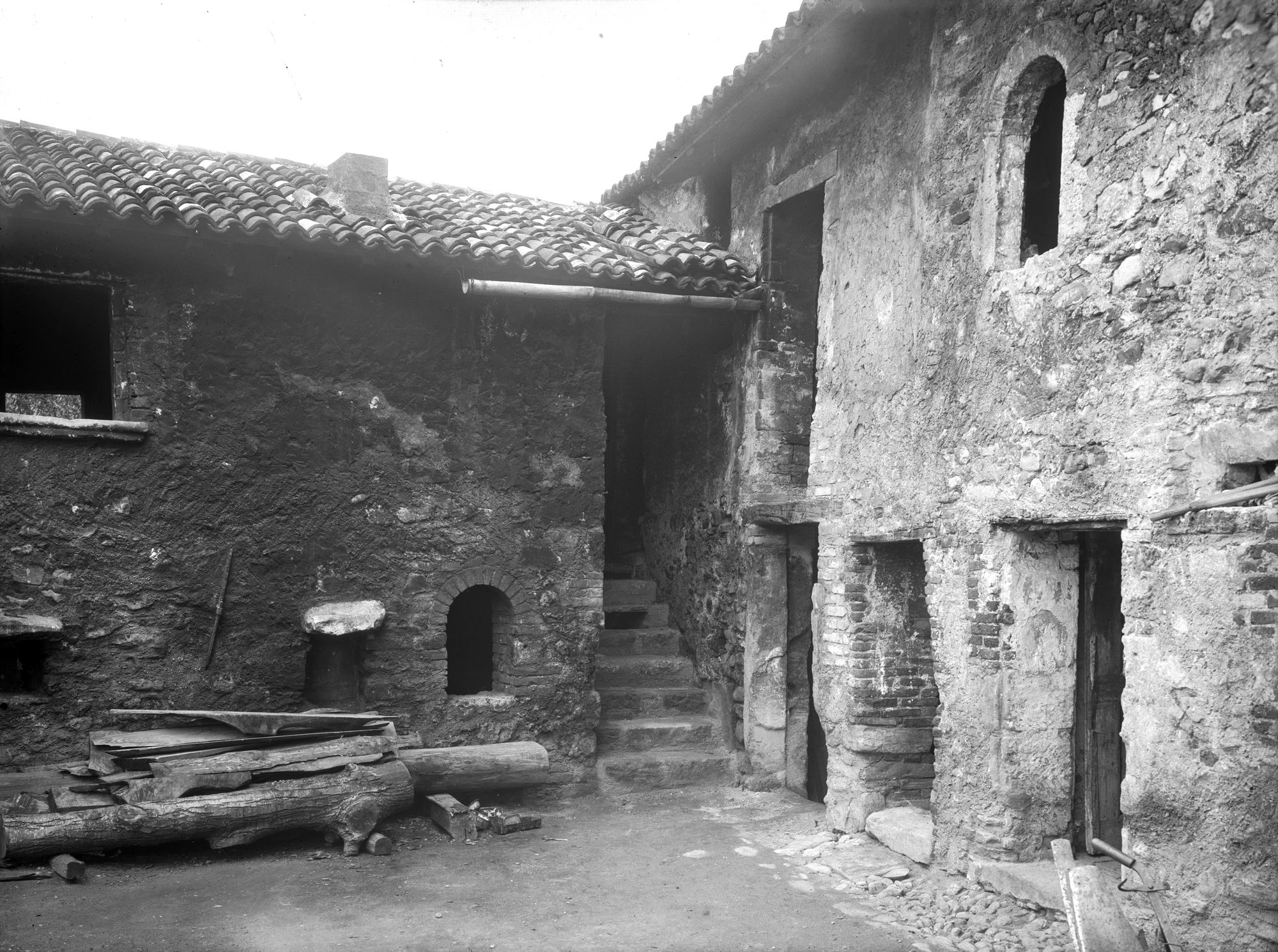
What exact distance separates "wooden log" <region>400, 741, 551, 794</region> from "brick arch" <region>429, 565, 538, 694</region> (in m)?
0.58

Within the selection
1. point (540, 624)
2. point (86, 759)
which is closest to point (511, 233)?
point (540, 624)

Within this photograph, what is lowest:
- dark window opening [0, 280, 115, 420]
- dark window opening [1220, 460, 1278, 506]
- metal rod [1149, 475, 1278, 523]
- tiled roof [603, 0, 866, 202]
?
metal rod [1149, 475, 1278, 523]

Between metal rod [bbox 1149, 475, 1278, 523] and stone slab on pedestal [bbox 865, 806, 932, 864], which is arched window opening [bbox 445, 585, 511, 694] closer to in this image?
stone slab on pedestal [bbox 865, 806, 932, 864]

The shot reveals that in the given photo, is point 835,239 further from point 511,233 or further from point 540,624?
point 540,624

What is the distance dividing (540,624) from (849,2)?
4960 mm

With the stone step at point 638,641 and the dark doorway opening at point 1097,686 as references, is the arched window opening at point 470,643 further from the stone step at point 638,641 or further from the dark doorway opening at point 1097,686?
the dark doorway opening at point 1097,686

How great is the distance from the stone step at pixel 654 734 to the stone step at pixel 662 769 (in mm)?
69

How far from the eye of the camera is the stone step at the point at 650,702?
9.18 metres

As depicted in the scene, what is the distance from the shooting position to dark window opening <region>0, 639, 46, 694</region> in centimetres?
705

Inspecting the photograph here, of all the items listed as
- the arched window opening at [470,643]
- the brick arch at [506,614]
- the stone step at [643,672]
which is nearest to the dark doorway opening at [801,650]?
the stone step at [643,672]

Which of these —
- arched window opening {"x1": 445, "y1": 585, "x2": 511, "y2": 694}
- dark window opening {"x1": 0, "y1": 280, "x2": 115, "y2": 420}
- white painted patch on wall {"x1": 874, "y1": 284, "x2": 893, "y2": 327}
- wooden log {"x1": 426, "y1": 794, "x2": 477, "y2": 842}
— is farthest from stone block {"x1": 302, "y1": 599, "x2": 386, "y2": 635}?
white painted patch on wall {"x1": 874, "y1": 284, "x2": 893, "y2": 327}

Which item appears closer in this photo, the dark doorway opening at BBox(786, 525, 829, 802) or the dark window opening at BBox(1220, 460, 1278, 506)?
the dark window opening at BBox(1220, 460, 1278, 506)

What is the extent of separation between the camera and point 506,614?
27.7 ft

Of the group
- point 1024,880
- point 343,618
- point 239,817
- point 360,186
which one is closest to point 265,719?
point 239,817
